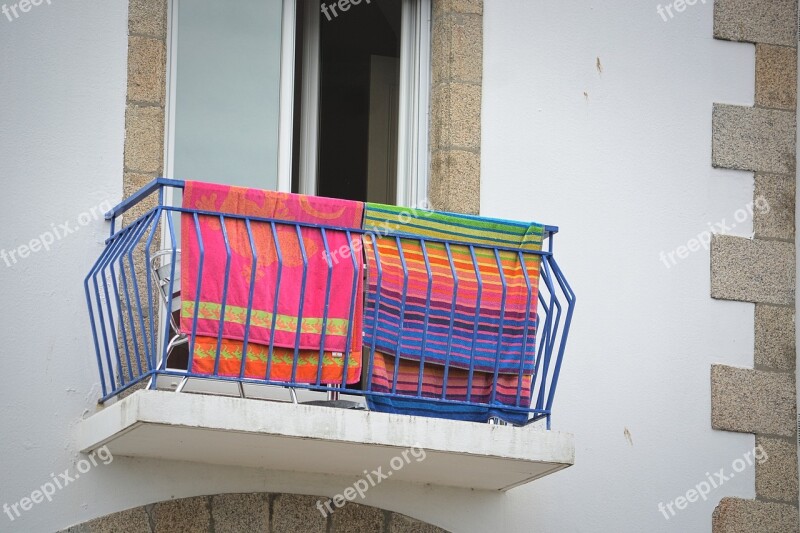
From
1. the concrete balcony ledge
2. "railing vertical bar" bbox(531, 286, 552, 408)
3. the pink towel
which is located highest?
the pink towel

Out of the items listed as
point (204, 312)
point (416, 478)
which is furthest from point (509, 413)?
point (204, 312)

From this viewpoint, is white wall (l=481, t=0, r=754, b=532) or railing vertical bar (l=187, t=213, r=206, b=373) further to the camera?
white wall (l=481, t=0, r=754, b=532)

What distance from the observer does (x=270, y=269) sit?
550 centimetres

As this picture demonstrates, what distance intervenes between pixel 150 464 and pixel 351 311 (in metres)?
1.01

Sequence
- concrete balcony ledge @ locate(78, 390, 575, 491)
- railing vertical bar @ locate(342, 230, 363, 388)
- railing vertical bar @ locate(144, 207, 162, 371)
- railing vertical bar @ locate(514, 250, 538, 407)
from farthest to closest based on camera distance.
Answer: railing vertical bar @ locate(514, 250, 538, 407)
railing vertical bar @ locate(342, 230, 363, 388)
railing vertical bar @ locate(144, 207, 162, 371)
concrete balcony ledge @ locate(78, 390, 575, 491)

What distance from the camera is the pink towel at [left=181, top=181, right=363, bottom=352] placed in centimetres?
539

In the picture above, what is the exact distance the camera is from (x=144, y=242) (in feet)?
19.4

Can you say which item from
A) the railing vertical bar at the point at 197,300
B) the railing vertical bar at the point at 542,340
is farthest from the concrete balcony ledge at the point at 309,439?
the railing vertical bar at the point at 542,340

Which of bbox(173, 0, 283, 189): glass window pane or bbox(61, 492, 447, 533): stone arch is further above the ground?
bbox(173, 0, 283, 189): glass window pane

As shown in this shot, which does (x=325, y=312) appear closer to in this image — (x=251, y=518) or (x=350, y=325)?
(x=350, y=325)

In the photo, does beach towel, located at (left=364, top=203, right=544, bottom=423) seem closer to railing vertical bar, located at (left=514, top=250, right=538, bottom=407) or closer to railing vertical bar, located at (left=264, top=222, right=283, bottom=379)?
railing vertical bar, located at (left=514, top=250, right=538, bottom=407)

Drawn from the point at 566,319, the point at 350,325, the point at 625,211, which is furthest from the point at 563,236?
the point at 350,325

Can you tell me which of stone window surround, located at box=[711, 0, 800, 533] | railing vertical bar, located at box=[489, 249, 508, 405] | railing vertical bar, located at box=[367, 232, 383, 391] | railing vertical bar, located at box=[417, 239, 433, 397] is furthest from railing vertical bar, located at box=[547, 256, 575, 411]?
stone window surround, located at box=[711, 0, 800, 533]

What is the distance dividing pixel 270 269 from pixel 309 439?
69 centimetres
